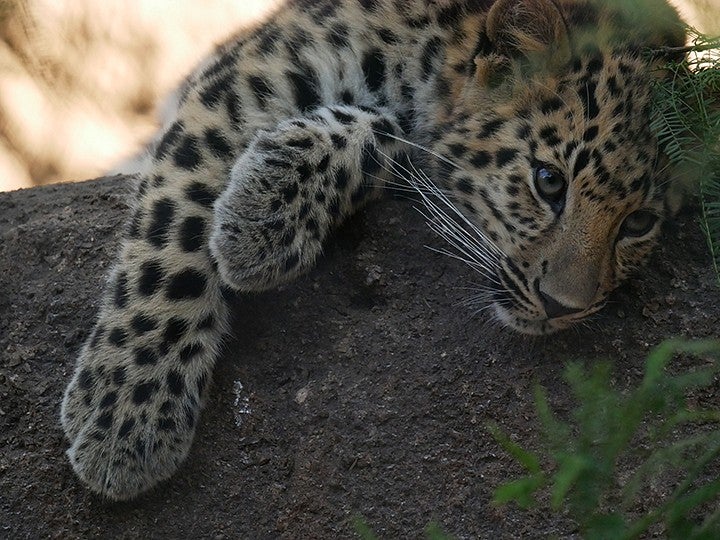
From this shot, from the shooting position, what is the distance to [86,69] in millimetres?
6590

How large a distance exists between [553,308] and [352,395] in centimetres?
67

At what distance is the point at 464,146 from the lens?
3268mm

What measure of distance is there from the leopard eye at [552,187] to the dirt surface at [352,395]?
362 mm

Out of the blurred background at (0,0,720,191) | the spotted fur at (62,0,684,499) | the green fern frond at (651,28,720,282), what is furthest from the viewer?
the blurred background at (0,0,720,191)

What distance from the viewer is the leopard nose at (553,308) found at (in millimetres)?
2844

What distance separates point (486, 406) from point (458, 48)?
133cm

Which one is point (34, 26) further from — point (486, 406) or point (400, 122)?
point (486, 406)

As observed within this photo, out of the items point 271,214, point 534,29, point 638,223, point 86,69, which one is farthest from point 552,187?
point 86,69

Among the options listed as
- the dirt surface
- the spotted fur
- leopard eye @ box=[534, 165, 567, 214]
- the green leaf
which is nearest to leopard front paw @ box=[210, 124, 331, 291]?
the spotted fur

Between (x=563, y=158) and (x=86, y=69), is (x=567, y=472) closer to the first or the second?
(x=563, y=158)

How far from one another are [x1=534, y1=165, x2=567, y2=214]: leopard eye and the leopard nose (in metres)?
0.30

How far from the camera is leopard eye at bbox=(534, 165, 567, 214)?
2988 millimetres

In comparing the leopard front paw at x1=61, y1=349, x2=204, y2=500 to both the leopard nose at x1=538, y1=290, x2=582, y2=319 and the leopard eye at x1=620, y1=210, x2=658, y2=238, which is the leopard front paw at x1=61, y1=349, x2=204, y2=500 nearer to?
the leopard nose at x1=538, y1=290, x2=582, y2=319

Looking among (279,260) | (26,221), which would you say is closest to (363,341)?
(279,260)
